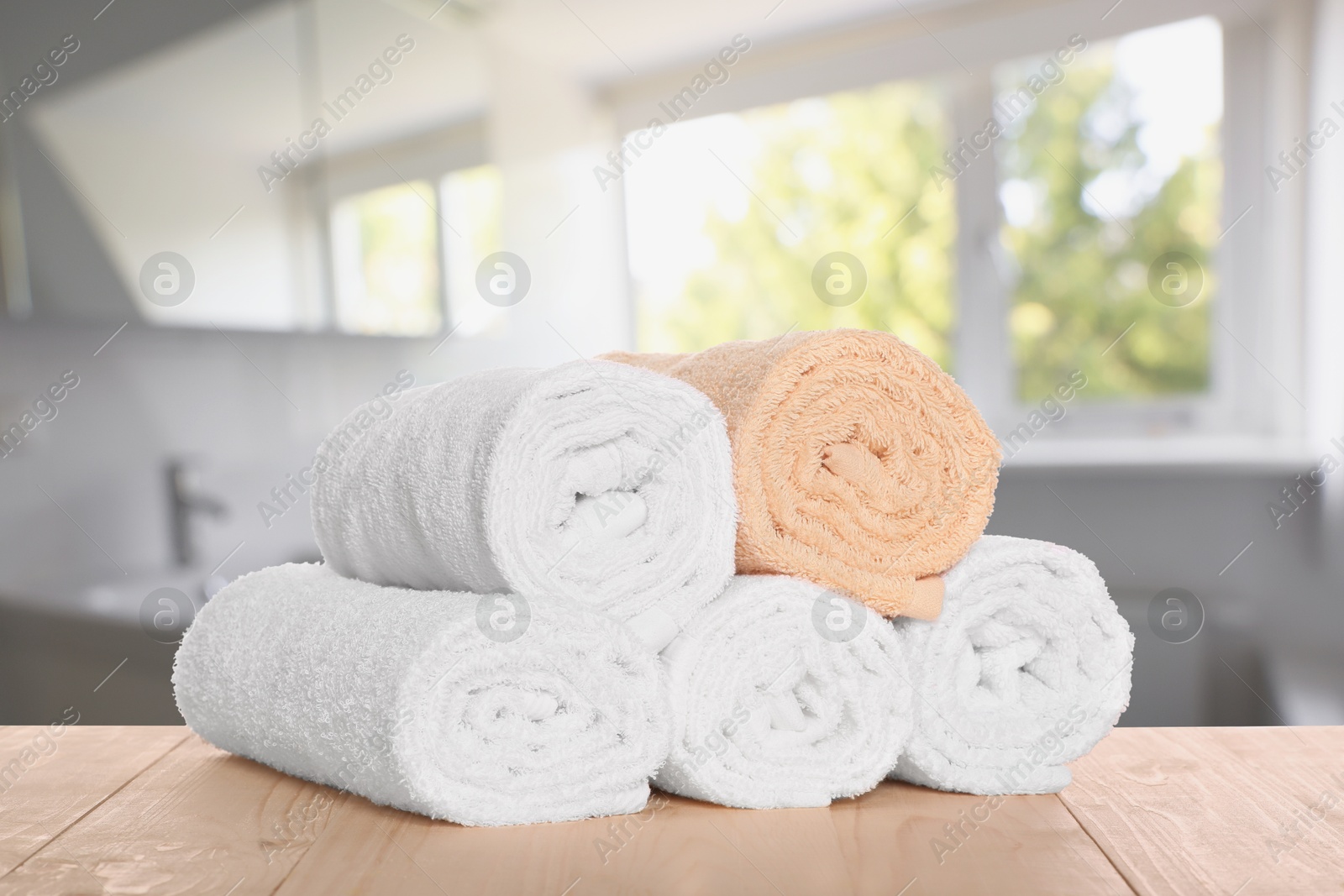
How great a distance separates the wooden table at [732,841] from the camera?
0.46 meters

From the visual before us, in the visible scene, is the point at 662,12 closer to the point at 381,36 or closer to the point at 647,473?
the point at 381,36

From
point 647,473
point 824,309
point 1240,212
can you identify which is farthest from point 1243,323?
point 647,473

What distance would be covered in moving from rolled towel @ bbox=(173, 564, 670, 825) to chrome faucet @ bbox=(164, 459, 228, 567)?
2.93 ft

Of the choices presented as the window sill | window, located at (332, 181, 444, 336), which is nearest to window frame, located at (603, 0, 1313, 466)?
the window sill

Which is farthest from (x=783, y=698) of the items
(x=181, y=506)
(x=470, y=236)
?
(x=470, y=236)

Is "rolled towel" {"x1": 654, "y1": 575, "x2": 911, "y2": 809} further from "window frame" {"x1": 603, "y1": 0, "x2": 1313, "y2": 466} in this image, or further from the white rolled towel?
"window frame" {"x1": 603, "y1": 0, "x2": 1313, "y2": 466}

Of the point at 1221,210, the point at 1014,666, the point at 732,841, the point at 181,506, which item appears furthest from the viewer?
the point at 1221,210

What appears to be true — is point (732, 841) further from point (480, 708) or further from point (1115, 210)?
point (1115, 210)

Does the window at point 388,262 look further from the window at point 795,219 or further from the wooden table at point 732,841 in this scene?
the wooden table at point 732,841

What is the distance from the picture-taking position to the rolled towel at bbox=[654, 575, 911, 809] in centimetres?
56

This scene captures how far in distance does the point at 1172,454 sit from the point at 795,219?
2.78 ft

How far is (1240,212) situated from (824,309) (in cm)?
75

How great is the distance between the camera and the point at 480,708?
532 mm

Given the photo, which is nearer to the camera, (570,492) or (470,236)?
(570,492)
